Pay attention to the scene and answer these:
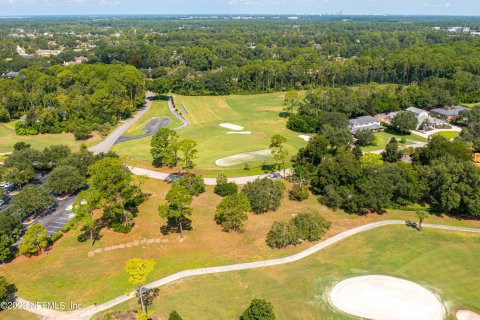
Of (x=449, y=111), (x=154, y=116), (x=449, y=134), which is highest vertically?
(x=449, y=111)

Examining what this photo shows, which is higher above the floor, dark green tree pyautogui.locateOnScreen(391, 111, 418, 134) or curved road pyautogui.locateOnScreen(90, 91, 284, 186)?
dark green tree pyautogui.locateOnScreen(391, 111, 418, 134)

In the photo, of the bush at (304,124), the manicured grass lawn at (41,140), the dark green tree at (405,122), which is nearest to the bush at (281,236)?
the bush at (304,124)

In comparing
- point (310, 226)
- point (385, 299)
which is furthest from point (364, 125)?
point (385, 299)

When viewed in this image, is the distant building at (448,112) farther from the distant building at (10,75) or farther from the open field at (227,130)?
the distant building at (10,75)

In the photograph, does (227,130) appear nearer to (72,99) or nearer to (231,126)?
(231,126)

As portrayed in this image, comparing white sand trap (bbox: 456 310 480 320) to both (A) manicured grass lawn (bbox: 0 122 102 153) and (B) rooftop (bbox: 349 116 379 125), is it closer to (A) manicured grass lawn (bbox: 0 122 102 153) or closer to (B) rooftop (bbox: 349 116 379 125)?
(B) rooftop (bbox: 349 116 379 125)

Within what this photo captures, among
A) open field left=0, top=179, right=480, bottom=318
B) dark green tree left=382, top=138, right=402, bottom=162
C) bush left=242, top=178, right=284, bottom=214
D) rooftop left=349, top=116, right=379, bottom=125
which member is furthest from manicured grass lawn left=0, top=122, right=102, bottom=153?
dark green tree left=382, top=138, right=402, bottom=162

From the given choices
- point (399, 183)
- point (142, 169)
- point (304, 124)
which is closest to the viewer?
point (399, 183)
